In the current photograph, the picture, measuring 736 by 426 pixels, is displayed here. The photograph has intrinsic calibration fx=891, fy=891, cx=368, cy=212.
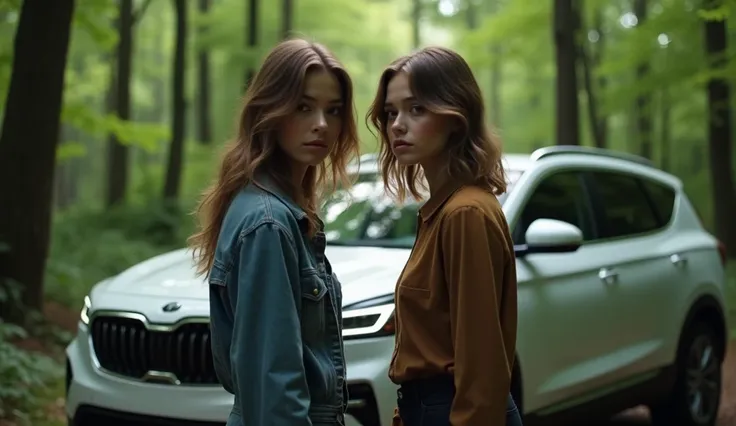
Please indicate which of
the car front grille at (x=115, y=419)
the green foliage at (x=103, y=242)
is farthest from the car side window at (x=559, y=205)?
the green foliage at (x=103, y=242)

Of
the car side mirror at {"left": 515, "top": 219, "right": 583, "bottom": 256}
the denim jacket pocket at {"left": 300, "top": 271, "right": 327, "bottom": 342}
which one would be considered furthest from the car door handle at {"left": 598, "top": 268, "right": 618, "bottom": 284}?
the denim jacket pocket at {"left": 300, "top": 271, "right": 327, "bottom": 342}

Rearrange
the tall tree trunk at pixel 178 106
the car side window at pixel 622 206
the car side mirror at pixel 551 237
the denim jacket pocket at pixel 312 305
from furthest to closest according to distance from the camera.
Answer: the tall tree trunk at pixel 178 106 < the car side window at pixel 622 206 < the car side mirror at pixel 551 237 < the denim jacket pocket at pixel 312 305

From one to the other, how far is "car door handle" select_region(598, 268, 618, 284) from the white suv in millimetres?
10

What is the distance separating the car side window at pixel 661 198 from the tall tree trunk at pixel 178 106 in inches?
512

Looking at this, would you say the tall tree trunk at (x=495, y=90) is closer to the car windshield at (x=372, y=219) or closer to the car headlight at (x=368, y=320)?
the car windshield at (x=372, y=219)

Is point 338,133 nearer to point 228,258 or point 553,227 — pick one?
point 228,258

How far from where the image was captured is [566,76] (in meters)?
12.6

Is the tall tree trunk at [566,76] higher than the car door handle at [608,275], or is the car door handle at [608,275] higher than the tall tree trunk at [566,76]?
the tall tree trunk at [566,76]

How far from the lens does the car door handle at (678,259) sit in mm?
6266

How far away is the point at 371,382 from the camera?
157 inches

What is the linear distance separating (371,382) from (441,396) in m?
1.52

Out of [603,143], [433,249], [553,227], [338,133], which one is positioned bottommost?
[603,143]

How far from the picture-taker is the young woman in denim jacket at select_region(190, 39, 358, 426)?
2111 mm

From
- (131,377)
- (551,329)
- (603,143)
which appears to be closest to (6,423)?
(131,377)
